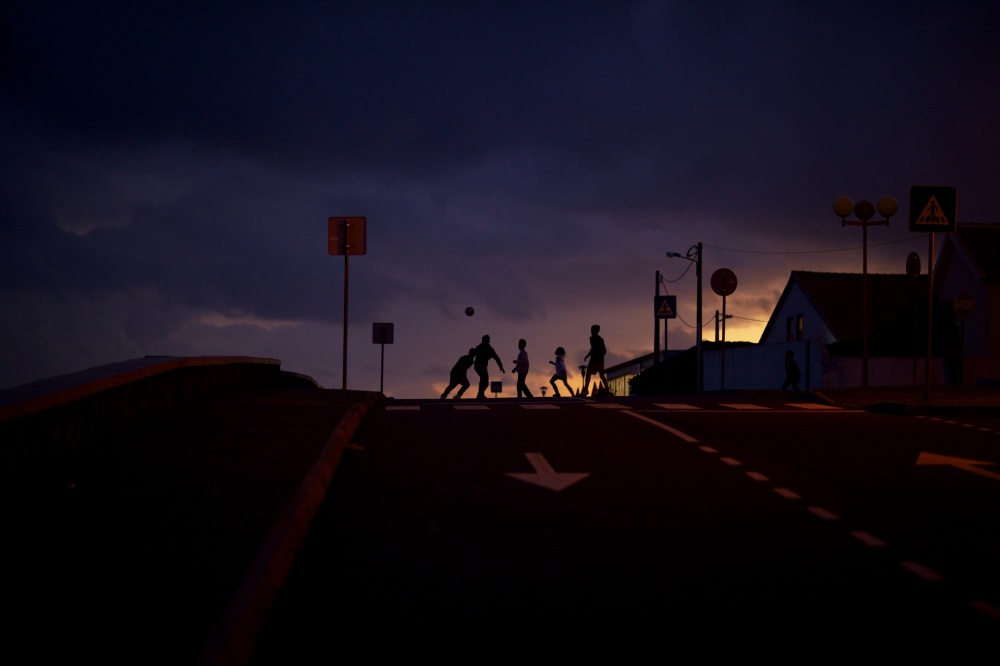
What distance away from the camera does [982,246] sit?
154ft

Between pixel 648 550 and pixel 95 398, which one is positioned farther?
pixel 95 398

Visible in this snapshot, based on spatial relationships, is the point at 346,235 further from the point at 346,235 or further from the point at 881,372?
the point at 881,372

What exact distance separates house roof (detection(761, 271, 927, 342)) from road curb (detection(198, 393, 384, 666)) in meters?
53.3

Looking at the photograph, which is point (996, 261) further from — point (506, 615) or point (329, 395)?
point (506, 615)

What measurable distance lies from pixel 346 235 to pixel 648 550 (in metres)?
13.4

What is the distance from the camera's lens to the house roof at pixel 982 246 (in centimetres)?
4512

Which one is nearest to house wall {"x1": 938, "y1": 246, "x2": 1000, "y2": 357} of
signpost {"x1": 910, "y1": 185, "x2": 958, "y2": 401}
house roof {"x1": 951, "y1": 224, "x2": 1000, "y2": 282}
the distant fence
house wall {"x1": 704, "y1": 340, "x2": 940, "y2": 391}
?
house roof {"x1": 951, "y1": 224, "x2": 1000, "y2": 282}

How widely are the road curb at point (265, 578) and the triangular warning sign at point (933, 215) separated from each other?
14101 millimetres

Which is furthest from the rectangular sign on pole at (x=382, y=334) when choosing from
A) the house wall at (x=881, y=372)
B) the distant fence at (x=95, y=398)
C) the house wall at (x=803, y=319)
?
the distant fence at (x=95, y=398)

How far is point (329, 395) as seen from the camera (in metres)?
18.2

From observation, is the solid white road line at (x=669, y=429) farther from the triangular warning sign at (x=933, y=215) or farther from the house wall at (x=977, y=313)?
the house wall at (x=977, y=313)

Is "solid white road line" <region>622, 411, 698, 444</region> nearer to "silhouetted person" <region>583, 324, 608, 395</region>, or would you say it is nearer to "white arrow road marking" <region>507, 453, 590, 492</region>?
"white arrow road marking" <region>507, 453, 590, 492</region>

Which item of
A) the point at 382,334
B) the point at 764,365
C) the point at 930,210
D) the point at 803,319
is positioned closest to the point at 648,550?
the point at 930,210

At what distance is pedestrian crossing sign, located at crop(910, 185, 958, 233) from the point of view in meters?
19.5
